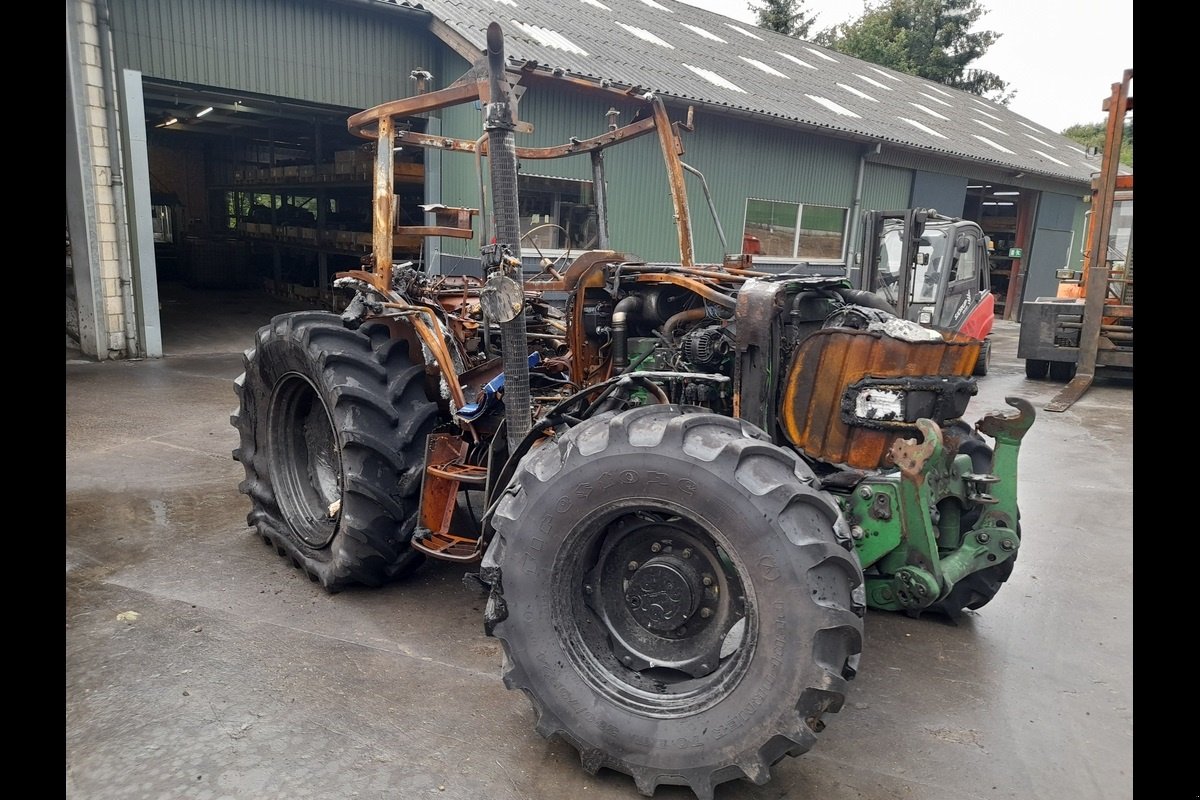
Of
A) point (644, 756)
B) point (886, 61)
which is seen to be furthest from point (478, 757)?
point (886, 61)

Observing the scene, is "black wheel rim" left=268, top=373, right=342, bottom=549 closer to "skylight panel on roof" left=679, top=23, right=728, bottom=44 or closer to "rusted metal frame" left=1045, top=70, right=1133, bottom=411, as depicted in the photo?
"rusted metal frame" left=1045, top=70, right=1133, bottom=411

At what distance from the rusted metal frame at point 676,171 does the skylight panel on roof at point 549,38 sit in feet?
26.4

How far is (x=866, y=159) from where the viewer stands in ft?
51.3

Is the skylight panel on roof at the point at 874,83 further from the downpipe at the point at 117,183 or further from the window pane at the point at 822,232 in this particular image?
the downpipe at the point at 117,183

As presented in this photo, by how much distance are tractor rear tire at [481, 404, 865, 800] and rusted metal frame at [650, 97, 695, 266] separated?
1.79 metres

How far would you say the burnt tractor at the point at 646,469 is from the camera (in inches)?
95.0

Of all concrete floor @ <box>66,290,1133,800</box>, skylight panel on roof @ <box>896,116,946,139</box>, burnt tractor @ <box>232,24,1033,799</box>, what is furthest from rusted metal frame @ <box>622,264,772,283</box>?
skylight panel on roof @ <box>896,116,946,139</box>

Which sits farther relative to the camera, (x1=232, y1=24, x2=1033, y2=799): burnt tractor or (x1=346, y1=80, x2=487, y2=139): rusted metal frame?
(x1=346, y1=80, x2=487, y2=139): rusted metal frame

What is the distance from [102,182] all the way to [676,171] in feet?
27.5

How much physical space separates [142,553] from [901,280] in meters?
8.33

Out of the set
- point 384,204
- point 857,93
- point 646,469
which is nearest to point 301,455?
point 384,204

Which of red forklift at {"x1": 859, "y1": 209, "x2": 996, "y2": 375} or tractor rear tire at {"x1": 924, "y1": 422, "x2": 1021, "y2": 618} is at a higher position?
red forklift at {"x1": 859, "y1": 209, "x2": 996, "y2": 375}

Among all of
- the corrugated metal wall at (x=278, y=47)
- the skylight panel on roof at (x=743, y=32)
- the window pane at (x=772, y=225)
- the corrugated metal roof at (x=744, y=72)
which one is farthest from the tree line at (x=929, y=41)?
the corrugated metal wall at (x=278, y=47)

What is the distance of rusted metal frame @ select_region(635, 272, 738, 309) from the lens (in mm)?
3244
